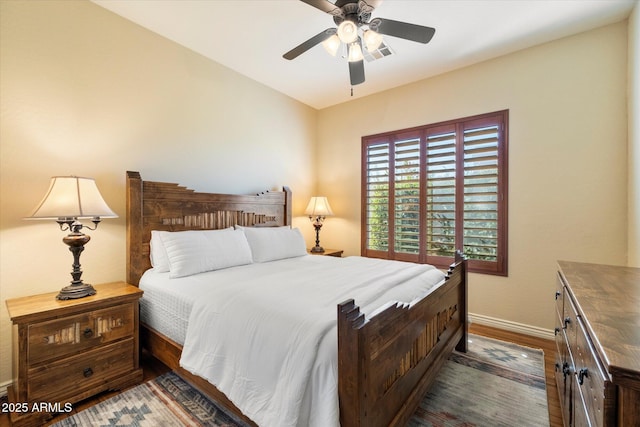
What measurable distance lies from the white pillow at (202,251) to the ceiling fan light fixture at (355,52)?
1.86 m

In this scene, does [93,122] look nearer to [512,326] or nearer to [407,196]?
[407,196]

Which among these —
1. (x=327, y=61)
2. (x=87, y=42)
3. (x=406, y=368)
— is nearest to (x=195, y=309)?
(x=406, y=368)

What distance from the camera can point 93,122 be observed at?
7.59 ft

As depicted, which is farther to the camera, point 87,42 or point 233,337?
point 87,42

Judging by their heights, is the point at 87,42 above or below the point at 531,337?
above

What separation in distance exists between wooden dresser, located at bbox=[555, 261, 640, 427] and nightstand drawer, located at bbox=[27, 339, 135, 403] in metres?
2.53

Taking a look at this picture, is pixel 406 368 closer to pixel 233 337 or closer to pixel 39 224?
pixel 233 337

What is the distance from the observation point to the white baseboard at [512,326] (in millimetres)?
2779

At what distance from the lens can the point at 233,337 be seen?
1.50 m

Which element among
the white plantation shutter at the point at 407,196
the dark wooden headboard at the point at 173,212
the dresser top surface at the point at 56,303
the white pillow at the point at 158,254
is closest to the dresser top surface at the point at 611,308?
the white plantation shutter at the point at 407,196

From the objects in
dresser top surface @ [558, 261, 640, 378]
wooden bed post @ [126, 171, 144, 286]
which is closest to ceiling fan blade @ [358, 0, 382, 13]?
dresser top surface @ [558, 261, 640, 378]

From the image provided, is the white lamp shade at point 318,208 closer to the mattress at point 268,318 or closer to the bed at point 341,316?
the bed at point 341,316

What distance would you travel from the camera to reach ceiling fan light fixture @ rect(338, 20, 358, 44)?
6.14 ft

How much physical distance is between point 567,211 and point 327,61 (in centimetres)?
284
